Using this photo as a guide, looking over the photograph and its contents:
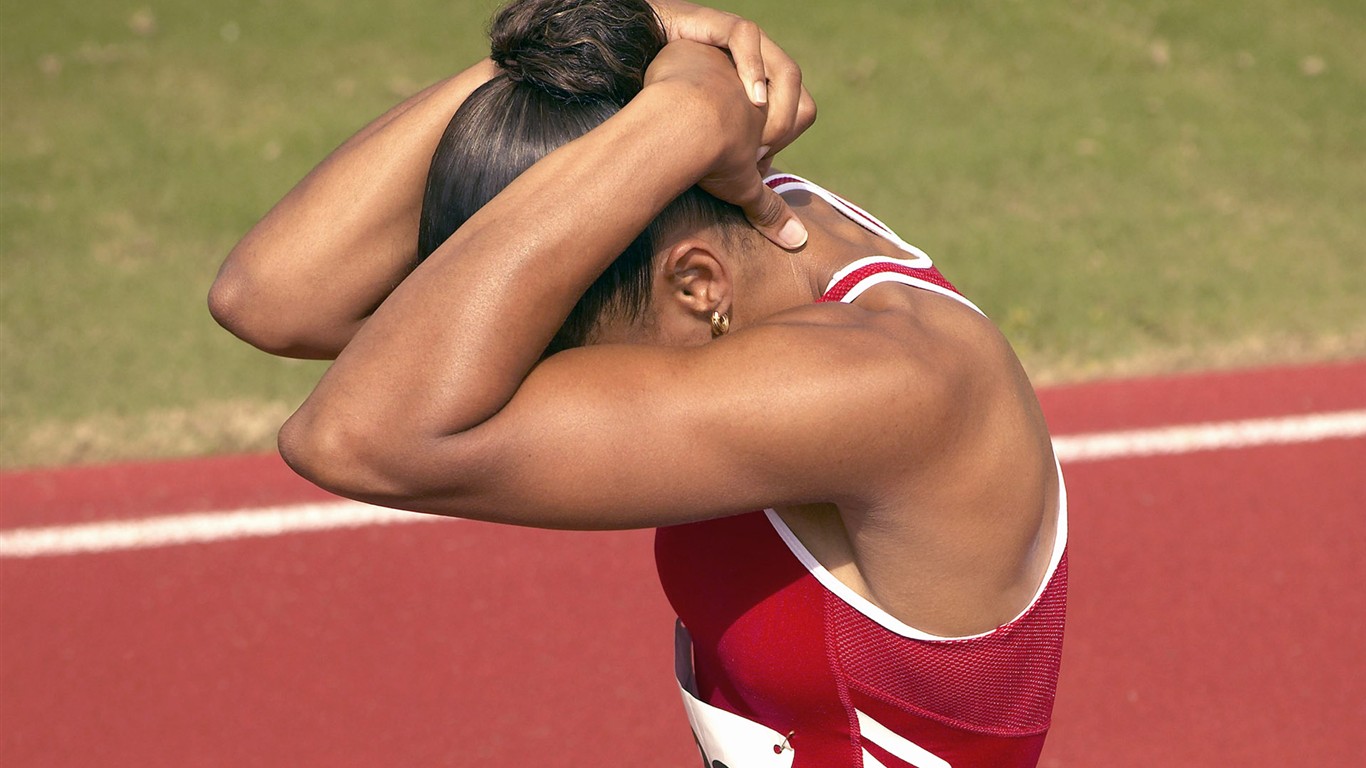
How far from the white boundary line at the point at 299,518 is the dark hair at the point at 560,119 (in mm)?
3391

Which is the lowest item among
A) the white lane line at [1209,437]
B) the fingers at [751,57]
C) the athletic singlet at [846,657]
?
the white lane line at [1209,437]

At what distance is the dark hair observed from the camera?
81.0 inches

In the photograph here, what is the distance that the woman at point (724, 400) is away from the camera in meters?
1.87

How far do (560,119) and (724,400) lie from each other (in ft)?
1.66

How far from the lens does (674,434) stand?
6.06 ft

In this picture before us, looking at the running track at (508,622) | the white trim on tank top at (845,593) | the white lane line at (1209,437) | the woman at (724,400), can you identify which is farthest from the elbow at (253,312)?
the white lane line at (1209,437)

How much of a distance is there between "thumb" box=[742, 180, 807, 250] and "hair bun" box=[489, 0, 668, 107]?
0.81ft

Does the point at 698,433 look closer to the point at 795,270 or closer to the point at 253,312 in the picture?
the point at 795,270

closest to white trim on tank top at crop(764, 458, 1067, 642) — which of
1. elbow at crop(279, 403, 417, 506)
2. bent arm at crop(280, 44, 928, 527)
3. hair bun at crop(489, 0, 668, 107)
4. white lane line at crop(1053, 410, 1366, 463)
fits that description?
bent arm at crop(280, 44, 928, 527)

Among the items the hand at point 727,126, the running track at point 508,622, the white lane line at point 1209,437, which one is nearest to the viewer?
the hand at point 727,126

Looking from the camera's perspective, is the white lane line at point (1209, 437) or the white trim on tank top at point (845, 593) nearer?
the white trim on tank top at point (845, 593)

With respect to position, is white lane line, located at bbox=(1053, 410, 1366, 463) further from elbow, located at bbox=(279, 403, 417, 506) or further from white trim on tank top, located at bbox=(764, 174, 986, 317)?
elbow, located at bbox=(279, 403, 417, 506)

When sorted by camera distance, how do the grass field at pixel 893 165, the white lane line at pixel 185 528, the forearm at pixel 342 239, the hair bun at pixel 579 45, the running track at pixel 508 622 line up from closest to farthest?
the hair bun at pixel 579 45, the forearm at pixel 342 239, the running track at pixel 508 622, the white lane line at pixel 185 528, the grass field at pixel 893 165

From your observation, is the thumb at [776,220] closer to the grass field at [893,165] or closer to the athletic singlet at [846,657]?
the athletic singlet at [846,657]
